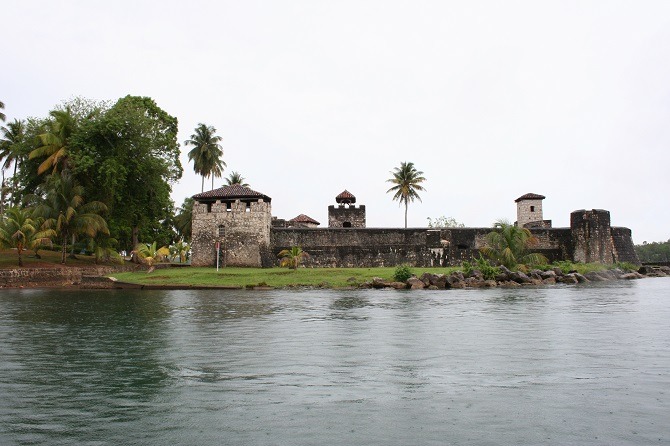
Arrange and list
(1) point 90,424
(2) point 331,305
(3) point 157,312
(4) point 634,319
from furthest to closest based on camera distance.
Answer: (2) point 331,305
(3) point 157,312
(4) point 634,319
(1) point 90,424

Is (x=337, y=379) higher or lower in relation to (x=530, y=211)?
lower

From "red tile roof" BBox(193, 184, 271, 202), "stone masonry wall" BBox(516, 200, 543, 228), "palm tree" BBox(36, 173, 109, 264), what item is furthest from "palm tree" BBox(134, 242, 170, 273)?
"stone masonry wall" BBox(516, 200, 543, 228)

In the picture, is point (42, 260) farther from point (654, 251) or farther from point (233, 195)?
point (654, 251)

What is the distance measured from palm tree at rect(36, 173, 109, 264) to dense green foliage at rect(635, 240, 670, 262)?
74.9 metres

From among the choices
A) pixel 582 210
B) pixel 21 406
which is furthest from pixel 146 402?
pixel 582 210

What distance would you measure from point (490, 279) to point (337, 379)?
2739 centimetres

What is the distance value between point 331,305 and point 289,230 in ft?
80.0

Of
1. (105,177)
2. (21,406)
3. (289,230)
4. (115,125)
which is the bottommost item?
(21,406)

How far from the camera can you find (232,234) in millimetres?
44656

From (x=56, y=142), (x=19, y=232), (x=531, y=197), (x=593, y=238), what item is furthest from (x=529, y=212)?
(x=19, y=232)

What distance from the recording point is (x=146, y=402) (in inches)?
320

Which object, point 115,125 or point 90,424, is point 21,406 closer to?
point 90,424

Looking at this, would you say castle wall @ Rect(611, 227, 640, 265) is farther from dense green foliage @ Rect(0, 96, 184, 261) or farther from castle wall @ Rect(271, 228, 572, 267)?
dense green foliage @ Rect(0, 96, 184, 261)

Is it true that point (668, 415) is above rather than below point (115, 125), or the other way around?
below
